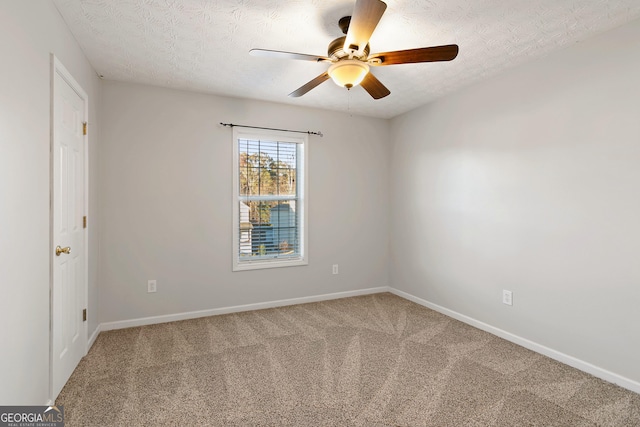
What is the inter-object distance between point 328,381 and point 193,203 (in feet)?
7.50

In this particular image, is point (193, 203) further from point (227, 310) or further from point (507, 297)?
point (507, 297)

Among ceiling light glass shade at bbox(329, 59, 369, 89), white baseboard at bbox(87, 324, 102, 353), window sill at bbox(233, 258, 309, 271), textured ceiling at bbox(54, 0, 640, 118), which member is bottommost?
white baseboard at bbox(87, 324, 102, 353)

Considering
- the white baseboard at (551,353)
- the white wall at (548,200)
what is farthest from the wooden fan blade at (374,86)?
the white baseboard at (551,353)

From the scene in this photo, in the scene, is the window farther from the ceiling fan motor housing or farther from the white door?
the ceiling fan motor housing

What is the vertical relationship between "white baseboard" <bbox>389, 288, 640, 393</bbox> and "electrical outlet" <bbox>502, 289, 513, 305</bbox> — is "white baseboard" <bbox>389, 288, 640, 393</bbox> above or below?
below

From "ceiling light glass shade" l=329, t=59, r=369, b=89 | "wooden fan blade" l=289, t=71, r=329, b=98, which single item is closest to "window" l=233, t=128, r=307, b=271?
"wooden fan blade" l=289, t=71, r=329, b=98

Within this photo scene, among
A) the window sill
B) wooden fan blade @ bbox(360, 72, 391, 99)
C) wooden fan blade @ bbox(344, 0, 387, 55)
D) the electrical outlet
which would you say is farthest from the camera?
the window sill

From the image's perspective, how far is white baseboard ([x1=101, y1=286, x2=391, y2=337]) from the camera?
3.20 m

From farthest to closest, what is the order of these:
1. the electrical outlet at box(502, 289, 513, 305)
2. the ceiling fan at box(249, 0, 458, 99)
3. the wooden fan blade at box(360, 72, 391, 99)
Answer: the electrical outlet at box(502, 289, 513, 305) → the wooden fan blade at box(360, 72, 391, 99) → the ceiling fan at box(249, 0, 458, 99)

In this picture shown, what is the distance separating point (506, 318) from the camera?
2971 mm

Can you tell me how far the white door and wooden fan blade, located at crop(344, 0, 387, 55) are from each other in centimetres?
176

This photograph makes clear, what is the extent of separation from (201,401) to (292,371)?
0.65 meters

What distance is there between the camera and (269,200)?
3.96m

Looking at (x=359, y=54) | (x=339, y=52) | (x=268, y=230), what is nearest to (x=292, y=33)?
(x=339, y=52)
